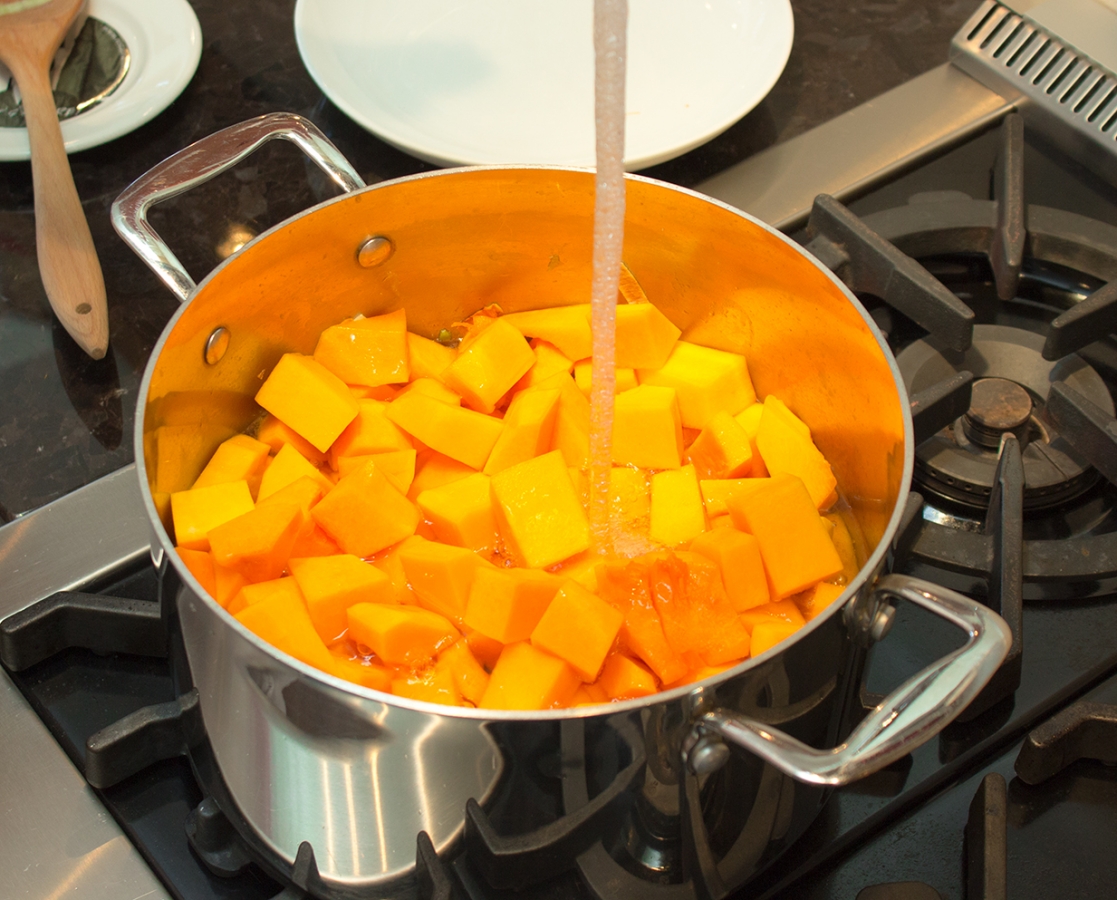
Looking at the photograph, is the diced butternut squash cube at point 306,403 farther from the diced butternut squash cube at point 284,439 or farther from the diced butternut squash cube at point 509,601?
the diced butternut squash cube at point 509,601

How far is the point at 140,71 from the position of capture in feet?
3.92

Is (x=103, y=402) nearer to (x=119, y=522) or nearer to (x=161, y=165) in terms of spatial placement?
(x=119, y=522)

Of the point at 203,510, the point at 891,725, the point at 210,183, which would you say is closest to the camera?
the point at 891,725

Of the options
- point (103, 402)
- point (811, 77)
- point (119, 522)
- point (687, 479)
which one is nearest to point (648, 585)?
point (687, 479)

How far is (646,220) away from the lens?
3.05ft

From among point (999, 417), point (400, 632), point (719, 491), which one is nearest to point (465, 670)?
point (400, 632)

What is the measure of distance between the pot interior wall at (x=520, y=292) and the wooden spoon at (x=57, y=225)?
0.18 meters

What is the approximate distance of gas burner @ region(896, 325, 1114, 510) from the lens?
0.92 m

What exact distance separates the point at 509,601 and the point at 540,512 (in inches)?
4.4

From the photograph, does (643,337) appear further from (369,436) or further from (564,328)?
(369,436)

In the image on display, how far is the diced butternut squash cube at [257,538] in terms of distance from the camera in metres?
0.79

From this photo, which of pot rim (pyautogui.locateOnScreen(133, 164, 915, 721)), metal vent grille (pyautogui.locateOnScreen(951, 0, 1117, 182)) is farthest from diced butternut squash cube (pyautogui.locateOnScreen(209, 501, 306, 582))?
metal vent grille (pyautogui.locateOnScreen(951, 0, 1117, 182))

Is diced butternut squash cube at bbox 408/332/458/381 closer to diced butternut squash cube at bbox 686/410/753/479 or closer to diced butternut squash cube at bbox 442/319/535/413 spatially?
diced butternut squash cube at bbox 442/319/535/413

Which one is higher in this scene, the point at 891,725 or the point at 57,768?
the point at 891,725
